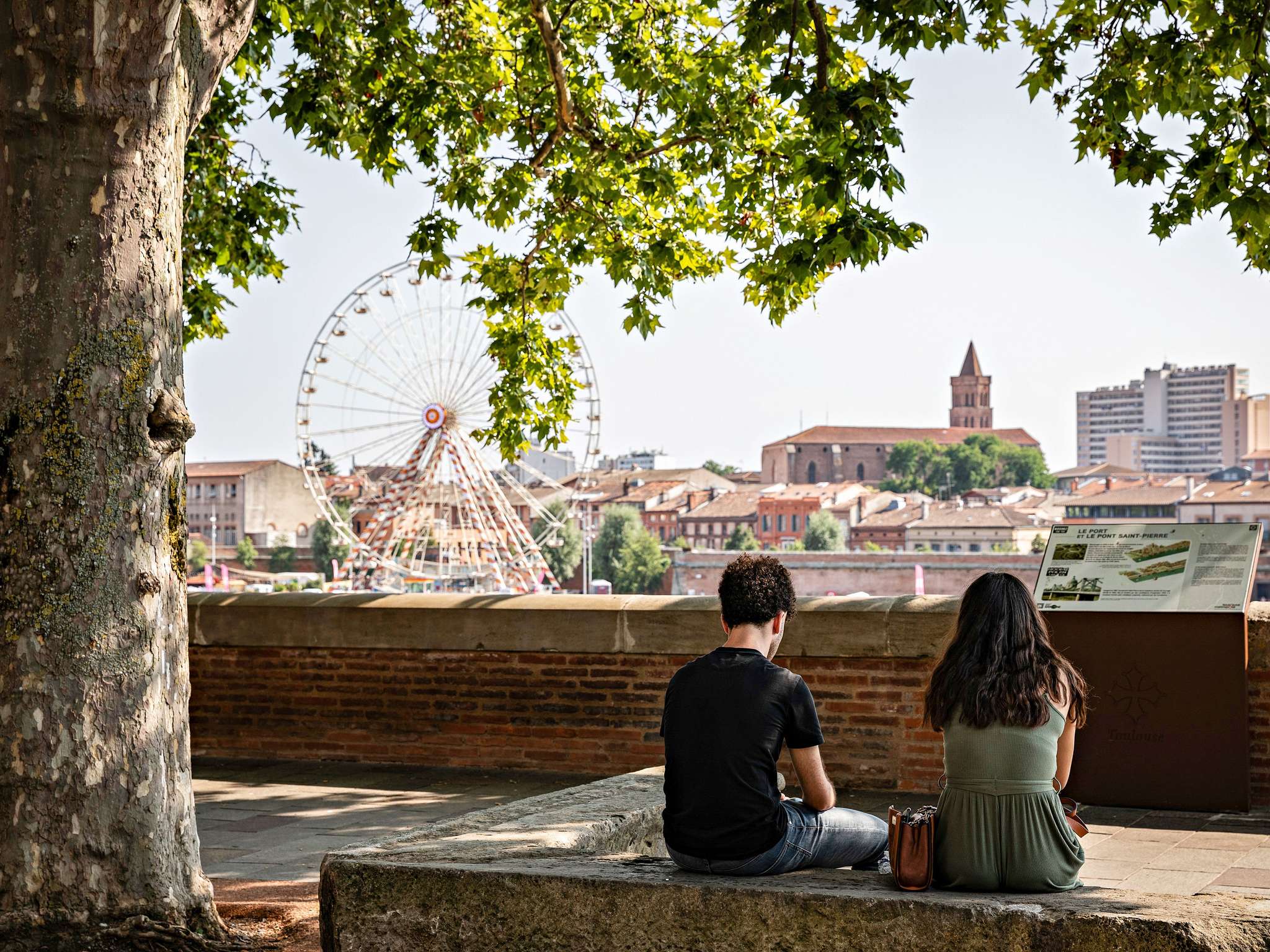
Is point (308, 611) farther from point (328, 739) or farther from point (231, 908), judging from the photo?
point (231, 908)

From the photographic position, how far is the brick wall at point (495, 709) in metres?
7.73

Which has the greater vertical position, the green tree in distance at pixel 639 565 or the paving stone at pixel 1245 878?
the paving stone at pixel 1245 878

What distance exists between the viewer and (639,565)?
137 metres

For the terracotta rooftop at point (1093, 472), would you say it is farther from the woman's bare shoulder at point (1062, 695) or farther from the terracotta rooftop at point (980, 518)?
the woman's bare shoulder at point (1062, 695)

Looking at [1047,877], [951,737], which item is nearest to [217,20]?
[951,737]

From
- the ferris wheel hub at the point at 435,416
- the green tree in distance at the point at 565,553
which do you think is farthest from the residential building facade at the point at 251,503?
the ferris wheel hub at the point at 435,416

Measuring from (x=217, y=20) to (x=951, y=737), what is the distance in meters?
3.50

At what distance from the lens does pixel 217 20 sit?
16.6 ft

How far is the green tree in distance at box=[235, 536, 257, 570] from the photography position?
131125 millimetres

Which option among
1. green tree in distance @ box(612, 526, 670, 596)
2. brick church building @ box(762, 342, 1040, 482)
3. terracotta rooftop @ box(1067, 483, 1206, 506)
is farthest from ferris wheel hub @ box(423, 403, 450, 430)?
brick church building @ box(762, 342, 1040, 482)

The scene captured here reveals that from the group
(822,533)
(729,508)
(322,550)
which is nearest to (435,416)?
(322,550)

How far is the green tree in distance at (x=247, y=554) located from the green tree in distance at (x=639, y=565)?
3355cm

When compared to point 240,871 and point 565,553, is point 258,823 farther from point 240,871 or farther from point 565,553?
point 565,553

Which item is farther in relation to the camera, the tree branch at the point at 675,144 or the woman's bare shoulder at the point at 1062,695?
the tree branch at the point at 675,144
